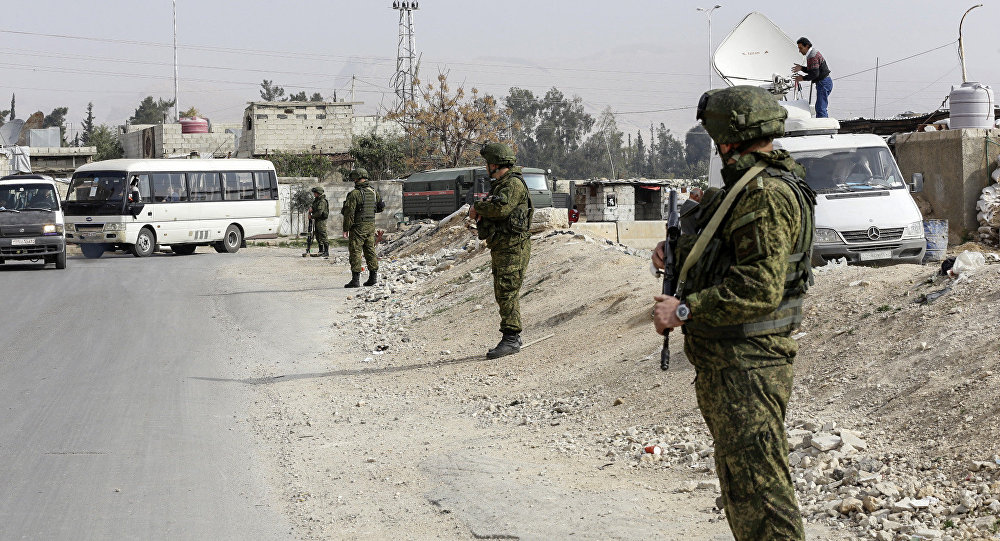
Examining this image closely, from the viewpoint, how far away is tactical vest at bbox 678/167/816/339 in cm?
332

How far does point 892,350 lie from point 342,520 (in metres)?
3.69

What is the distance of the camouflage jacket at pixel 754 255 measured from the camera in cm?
321

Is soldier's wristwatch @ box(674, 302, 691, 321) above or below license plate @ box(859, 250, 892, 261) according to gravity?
above

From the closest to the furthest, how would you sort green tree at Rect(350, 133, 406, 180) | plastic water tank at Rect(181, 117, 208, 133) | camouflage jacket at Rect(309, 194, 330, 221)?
camouflage jacket at Rect(309, 194, 330, 221) → green tree at Rect(350, 133, 406, 180) → plastic water tank at Rect(181, 117, 208, 133)

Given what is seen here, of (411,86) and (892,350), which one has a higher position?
(411,86)

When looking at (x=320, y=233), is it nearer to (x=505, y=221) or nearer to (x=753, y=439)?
Answer: (x=505, y=221)

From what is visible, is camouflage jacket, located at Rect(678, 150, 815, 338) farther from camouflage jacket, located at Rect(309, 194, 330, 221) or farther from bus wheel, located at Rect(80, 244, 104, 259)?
bus wheel, located at Rect(80, 244, 104, 259)

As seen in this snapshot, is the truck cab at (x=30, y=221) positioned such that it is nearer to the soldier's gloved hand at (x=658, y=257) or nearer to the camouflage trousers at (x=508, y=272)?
the camouflage trousers at (x=508, y=272)

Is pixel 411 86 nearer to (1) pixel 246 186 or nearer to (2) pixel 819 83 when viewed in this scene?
(1) pixel 246 186

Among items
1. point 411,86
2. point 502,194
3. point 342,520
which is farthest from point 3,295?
point 411,86

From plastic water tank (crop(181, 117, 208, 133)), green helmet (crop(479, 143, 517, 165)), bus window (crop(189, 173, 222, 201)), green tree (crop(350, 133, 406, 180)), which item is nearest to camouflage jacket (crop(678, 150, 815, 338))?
green helmet (crop(479, 143, 517, 165))

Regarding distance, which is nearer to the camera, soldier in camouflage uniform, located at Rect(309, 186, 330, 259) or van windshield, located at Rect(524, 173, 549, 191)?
soldier in camouflage uniform, located at Rect(309, 186, 330, 259)

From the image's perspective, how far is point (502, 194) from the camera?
30.1 feet

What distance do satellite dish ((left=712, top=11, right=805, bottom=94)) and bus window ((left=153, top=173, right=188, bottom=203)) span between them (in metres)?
16.5
